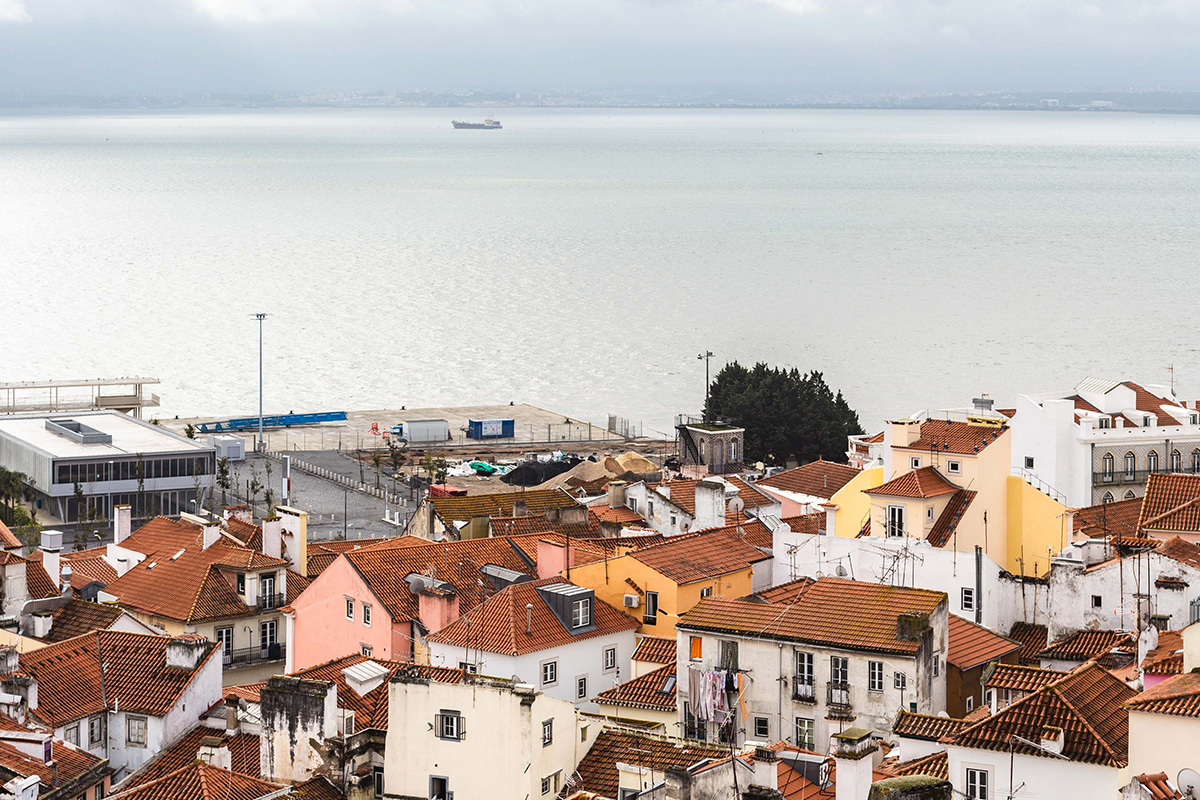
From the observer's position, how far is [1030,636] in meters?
31.0

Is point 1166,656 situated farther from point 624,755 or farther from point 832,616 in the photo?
point 624,755

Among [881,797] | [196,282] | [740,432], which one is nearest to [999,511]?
[881,797]

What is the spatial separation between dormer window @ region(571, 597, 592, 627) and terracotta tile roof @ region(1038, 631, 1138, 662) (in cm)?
688

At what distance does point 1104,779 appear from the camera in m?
18.1

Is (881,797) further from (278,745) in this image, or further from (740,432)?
(740,432)

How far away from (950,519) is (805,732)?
9547 millimetres

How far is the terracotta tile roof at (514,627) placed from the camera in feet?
92.8

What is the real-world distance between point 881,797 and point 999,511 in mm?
19933

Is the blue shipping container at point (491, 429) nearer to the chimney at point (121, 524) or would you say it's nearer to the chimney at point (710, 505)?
the chimney at point (121, 524)

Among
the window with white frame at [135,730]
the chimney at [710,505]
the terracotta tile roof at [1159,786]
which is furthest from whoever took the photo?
the chimney at [710,505]

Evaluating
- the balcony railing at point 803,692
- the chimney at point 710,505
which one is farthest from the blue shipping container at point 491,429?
the balcony railing at point 803,692

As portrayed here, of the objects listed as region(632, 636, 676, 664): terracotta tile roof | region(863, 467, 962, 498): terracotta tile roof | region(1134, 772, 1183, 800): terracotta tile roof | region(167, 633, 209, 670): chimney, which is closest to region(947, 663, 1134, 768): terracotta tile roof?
region(1134, 772, 1183, 800): terracotta tile roof

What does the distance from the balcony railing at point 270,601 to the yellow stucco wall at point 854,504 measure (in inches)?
423

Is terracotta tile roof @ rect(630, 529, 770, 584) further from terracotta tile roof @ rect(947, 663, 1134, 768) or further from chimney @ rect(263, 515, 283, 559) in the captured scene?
terracotta tile roof @ rect(947, 663, 1134, 768)
